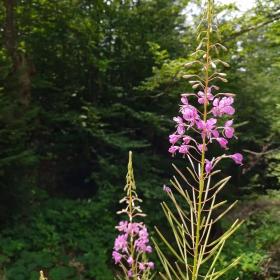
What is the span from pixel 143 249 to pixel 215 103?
1.33 meters

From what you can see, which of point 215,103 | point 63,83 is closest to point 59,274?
point 63,83

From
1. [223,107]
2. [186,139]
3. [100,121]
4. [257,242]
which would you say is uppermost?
[100,121]

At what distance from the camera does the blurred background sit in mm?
7297

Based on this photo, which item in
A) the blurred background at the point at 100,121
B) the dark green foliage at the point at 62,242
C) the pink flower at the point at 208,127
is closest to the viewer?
the pink flower at the point at 208,127

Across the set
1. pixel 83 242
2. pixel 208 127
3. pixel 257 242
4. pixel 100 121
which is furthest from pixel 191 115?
pixel 100 121

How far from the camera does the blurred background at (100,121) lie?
7.30m

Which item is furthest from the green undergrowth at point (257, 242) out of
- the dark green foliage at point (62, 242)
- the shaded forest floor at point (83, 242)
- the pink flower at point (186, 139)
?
the pink flower at point (186, 139)

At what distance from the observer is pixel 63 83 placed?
958cm

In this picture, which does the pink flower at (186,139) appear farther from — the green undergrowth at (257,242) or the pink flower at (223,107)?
the green undergrowth at (257,242)

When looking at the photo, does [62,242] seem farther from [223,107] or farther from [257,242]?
[223,107]

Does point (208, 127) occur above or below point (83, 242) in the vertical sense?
above

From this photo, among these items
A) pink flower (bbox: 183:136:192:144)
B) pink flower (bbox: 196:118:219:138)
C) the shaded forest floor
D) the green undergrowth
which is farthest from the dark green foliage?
pink flower (bbox: 196:118:219:138)

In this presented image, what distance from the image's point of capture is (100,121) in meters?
9.35

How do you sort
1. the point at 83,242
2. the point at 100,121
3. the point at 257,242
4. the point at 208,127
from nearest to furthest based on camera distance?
the point at 208,127, the point at 83,242, the point at 257,242, the point at 100,121
